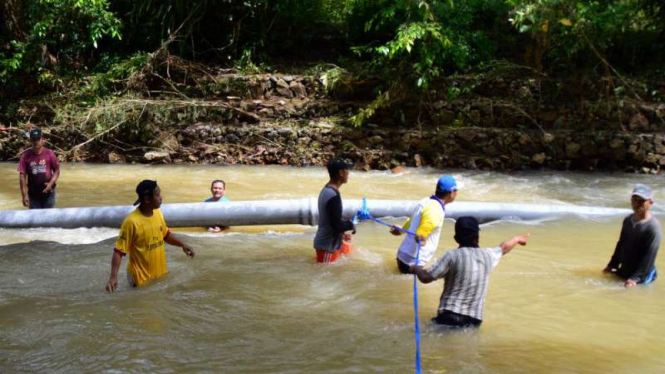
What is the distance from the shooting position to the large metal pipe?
7.95 m

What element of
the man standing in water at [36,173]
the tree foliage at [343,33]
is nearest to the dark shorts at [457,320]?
the man standing in water at [36,173]

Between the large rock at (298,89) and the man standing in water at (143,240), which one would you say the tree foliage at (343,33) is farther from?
the man standing in water at (143,240)

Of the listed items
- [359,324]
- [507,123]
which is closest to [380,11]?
[507,123]

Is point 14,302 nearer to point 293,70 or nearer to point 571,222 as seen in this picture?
point 571,222

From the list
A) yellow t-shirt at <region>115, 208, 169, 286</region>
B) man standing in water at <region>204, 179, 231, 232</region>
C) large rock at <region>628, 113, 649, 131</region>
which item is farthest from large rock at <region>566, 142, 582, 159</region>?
yellow t-shirt at <region>115, 208, 169, 286</region>

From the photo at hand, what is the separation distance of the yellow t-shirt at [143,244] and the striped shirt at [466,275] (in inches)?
89.1

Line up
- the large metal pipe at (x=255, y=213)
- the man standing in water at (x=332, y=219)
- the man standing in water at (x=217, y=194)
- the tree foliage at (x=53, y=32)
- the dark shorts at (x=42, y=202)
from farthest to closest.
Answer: the tree foliage at (x=53, y=32)
the dark shorts at (x=42, y=202)
the man standing in water at (x=217, y=194)
the large metal pipe at (x=255, y=213)
the man standing in water at (x=332, y=219)

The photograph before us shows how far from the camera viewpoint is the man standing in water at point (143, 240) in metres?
4.95

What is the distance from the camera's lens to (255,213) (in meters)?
7.98

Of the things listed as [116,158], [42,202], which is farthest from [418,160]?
[42,202]

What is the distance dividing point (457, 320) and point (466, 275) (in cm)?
36

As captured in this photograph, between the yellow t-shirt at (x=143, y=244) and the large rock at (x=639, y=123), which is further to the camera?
the large rock at (x=639, y=123)

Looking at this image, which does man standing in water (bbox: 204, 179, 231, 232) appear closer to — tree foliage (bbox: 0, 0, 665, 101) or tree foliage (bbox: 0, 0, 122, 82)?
tree foliage (bbox: 0, 0, 665, 101)

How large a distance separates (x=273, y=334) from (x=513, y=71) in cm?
1138
